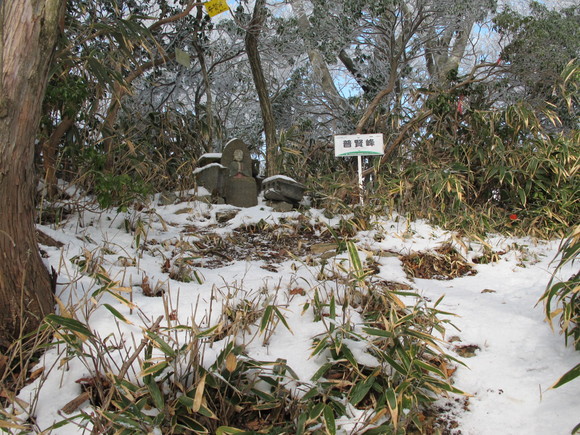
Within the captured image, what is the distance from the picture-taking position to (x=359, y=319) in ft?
7.24

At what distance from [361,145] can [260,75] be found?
1.72 meters

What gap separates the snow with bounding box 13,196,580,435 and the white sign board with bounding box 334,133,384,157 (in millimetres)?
1323

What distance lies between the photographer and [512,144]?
15.8ft

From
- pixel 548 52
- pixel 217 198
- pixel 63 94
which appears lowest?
pixel 217 198

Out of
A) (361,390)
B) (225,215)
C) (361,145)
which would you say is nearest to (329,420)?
(361,390)

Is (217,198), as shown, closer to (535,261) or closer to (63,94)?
(63,94)

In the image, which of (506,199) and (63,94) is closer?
(63,94)

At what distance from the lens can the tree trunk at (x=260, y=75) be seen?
548 centimetres

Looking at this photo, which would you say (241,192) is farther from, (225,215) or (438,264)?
(438,264)

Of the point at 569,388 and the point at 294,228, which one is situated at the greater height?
the point at 294,228

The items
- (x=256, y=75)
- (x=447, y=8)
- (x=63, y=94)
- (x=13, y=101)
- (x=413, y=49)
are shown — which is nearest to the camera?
(x=13, y=101)

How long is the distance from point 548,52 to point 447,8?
1.43 meters

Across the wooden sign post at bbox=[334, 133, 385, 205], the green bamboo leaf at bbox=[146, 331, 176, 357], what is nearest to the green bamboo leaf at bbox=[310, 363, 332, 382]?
the green bamboo leaf at bbox=[146, 331, 176, 357]

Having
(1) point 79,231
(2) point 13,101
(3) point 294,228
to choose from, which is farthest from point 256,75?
(2) point 13,101
